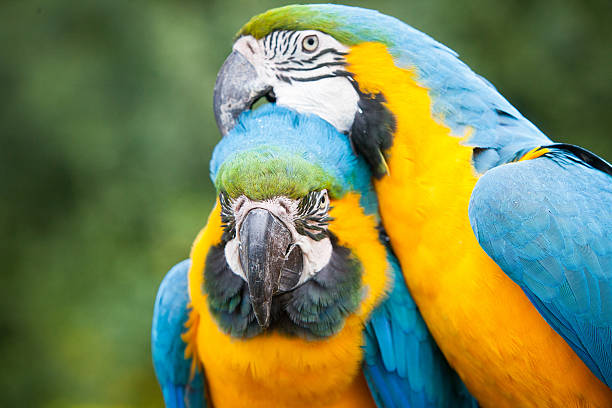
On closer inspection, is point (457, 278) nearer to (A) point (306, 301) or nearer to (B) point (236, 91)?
(A) point (306, 301)

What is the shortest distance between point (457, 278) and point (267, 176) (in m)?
0.60

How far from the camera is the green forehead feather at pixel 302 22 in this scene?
1920mm

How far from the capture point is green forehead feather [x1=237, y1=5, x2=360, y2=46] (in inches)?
75.6

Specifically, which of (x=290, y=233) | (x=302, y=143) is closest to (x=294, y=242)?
(x=290, y=233)

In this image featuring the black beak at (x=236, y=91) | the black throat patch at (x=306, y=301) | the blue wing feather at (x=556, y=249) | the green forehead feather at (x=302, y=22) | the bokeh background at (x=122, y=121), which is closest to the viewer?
the blue wing feather at (x=556, y=249)

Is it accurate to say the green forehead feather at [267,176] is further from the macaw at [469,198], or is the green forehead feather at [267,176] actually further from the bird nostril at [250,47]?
the bird nostril at [250,47]

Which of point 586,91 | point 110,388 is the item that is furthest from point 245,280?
point 586,91

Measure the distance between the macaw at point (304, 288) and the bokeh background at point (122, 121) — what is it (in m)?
2.21

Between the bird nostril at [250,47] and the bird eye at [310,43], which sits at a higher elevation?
the bird nostril at [250,47]

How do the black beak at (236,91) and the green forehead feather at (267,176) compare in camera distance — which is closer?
the green forehead feather at (267,176)

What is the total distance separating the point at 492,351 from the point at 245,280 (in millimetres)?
727

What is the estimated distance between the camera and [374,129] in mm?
1860

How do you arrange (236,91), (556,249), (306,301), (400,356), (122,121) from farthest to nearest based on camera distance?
(122,121), (236,91), (400,356), (306,301), (556,249)

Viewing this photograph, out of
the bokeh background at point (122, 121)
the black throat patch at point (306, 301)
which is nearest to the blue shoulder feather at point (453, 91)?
the black throat patch at point (306, 301)
